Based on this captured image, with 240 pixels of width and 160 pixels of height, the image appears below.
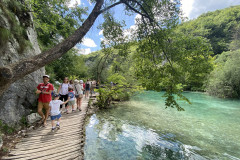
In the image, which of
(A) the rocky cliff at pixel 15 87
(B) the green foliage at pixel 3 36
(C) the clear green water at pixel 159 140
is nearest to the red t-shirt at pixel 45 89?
(A) the rocky cliff at pixel 15 87

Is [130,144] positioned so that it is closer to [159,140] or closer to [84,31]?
[159,140]

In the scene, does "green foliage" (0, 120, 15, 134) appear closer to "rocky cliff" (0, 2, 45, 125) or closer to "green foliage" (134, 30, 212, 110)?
"rocky cliff" (0, 2, 45, 125)

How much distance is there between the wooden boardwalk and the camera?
12.5 ft

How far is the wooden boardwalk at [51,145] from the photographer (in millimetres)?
3824

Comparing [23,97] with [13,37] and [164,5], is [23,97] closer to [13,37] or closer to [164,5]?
[13,37]

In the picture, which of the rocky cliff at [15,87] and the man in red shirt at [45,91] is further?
the man in red shirt at [45,91]

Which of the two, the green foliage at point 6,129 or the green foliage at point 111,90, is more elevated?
the green foliage at point 111,90

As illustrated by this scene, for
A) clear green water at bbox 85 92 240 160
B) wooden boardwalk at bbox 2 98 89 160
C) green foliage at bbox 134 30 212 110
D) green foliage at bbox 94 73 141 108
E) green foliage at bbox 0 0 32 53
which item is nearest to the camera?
wooden boardwalk at bbox 2 98 89 160

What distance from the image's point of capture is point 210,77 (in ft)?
90.6

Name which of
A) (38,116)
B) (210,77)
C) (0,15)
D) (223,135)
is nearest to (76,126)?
(38,116)

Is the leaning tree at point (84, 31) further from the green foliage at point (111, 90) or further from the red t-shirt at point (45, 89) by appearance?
the green foliage at point (111, 90)

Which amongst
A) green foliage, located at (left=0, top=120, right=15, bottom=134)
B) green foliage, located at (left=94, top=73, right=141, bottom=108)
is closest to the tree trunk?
green foliage, located at (left=0, top=120, right=15, bottom=134)

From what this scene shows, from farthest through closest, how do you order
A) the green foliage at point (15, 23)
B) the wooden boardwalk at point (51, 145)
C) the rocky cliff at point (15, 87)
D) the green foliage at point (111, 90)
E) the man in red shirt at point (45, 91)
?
1. the green foliage at point (111, 90)
2. the man in red shirt at point (45, 91)
3. the green foliage at point (15, 23)
4. the rocky cliff at point (15, 87)
5. the wooden boardwalk at point (51, 145)

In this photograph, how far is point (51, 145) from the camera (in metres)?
4.41
